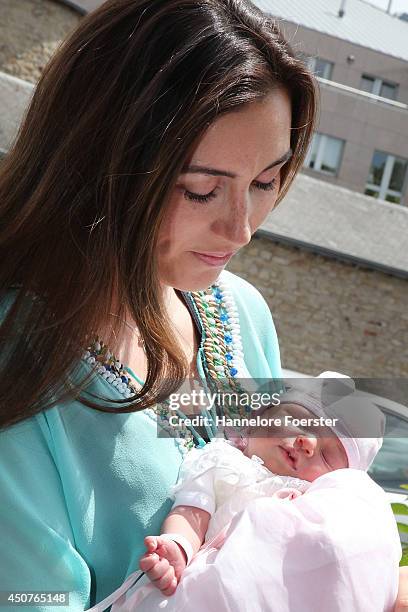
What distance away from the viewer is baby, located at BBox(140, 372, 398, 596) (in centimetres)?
137

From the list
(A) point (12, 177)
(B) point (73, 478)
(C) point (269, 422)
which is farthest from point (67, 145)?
(C) point (269, 422)

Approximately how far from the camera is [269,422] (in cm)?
169

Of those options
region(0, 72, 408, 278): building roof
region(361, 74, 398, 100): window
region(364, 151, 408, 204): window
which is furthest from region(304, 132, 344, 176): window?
region(0, 72, 408, 278): building roof

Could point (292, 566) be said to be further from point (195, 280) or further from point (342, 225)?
point (342, 225)

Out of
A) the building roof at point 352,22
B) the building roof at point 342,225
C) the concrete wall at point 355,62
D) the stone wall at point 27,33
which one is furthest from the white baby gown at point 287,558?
the building roof at point 352,22

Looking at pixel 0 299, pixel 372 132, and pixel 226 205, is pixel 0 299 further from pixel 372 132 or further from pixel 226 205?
pixel 372 132

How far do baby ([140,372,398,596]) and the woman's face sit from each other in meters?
0.32

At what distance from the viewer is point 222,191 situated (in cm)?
144

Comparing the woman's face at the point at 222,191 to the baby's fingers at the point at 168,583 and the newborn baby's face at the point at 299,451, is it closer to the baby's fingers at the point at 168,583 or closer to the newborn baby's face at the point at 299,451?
the newborn baby's face at the point at 299,451

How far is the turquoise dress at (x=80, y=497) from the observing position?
136 centimetres

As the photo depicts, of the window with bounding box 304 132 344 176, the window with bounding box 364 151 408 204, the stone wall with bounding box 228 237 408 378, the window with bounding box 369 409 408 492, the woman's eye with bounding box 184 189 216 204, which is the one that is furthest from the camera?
the window with bounding box 364 151 408 204

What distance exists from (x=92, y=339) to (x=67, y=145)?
1.08 ft

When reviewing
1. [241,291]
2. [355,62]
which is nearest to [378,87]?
[355,62]

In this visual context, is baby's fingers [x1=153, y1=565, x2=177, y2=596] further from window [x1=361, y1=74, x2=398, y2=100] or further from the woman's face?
window [x1=361, y1=74, x2=398, y2=100]
